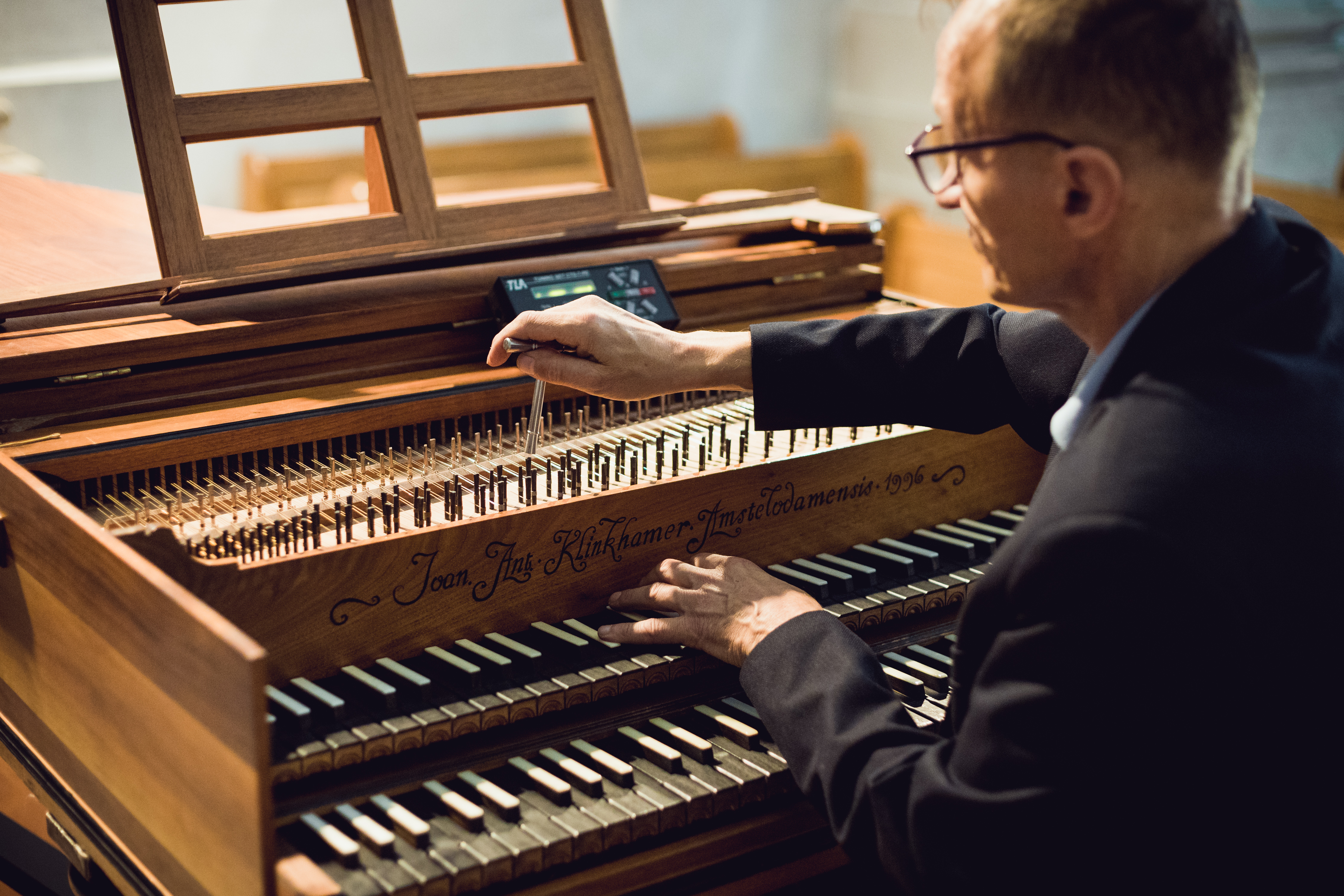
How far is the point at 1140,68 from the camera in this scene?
48.4 inches

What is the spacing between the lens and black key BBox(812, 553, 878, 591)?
80.7 inches

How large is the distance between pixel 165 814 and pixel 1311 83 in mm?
6998

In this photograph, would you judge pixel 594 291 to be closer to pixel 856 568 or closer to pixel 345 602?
pixel 856 568

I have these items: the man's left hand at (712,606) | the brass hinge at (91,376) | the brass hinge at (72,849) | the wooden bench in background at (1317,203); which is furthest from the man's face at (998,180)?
the wooden bench in background at (1317,203)

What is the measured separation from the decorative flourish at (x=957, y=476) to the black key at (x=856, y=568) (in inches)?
10.1

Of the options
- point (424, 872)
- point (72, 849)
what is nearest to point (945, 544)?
point (424, 872)

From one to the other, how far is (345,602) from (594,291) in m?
0.86

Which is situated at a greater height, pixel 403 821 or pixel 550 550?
pixel 550 550

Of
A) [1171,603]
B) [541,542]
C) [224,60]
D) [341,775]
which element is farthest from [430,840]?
[224,60]

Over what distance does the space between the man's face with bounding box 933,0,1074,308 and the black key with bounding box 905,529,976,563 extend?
0.85 meters

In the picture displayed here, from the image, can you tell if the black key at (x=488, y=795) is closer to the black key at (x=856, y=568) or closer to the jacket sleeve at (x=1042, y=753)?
the jacket sleeve at (x=1042, y=753)

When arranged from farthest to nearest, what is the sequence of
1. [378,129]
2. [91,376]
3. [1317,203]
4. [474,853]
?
[1317,203]
[378,129]
[91,376]
[474,853]

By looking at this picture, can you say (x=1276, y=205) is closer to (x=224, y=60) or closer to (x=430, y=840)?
(x=430, y=840)

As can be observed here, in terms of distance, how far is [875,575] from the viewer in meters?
2.09
